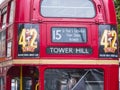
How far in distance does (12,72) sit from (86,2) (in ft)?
7.97

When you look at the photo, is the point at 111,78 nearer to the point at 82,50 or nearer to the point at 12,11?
the point at 82,50

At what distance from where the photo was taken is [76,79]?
12.9 metres

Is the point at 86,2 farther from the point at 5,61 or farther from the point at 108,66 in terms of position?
the point at 5,61

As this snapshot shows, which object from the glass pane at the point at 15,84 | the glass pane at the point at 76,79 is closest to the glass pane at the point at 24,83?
the glass pane at the point at 15,84

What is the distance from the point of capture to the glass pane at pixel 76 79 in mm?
12805

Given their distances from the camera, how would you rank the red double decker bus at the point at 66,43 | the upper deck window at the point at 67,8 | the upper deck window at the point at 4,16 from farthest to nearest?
the upper deck window at the point at 4,16, the upper deck window at the point at 67,8, the red double decker bus at the point at 66,43

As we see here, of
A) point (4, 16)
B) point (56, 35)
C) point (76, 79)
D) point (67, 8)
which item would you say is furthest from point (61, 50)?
point (4, 16)

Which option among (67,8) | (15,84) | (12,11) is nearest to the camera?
(67,8)

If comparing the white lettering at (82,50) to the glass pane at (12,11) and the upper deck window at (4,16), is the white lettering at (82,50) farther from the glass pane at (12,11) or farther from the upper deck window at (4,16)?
the upper deck window at (4,16)

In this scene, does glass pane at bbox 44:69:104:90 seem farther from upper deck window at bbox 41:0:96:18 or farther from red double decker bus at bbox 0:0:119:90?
upper deck window at bbox 41:0:96:18

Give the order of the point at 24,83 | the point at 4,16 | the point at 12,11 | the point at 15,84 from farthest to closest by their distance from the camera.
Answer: the point at 4,16, the point at 15,84, the point at 24,83, the point at 12,11

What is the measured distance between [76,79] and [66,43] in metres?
0.82

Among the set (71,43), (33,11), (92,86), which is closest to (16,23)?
(33,11)

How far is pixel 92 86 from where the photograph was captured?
12.9 metres
